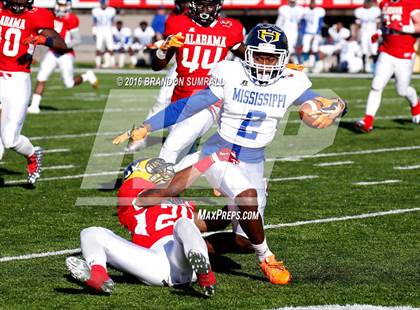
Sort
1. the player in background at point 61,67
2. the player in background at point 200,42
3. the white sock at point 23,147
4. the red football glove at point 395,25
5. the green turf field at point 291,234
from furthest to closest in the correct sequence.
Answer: the player in background at point 61,67 → the red football glove at point 395,25 → the white sock at point 23,147 → the player in background at point 200,42 → the green turf field at point 291,234

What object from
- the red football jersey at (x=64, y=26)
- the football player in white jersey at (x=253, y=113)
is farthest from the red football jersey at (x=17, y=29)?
the red football jersey at (x=64, y=26)

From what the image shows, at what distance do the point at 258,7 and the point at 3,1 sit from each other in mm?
23470

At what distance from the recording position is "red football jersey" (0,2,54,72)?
9.59m

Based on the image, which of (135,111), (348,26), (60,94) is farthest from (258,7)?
(135,111)

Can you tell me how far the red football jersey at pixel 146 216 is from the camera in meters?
5.91

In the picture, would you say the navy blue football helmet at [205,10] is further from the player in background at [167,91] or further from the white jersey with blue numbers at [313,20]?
the white jersey with blue numbers at [313,20]

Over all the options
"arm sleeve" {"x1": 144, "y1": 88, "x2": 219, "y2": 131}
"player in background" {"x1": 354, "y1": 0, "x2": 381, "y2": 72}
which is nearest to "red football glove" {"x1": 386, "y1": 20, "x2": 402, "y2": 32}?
"arm sleeve" {"x1": 144, "y1": 88, "x2": 219, "y2": 131}

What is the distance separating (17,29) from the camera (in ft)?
31.4

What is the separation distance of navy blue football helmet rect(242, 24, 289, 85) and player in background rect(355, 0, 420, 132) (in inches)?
304

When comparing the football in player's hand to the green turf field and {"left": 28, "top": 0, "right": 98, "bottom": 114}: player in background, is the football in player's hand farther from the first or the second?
{"left": 28, "top": 0, "right": 98, "bottom": 114}: player in background

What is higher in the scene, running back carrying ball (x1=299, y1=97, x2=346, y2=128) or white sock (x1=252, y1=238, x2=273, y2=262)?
running back carrying ball (x1=299, y1=97, x2=346, y2=128)

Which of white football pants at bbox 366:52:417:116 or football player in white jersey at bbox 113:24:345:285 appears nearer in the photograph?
football player in white jersey at bbox 113:24:345:285

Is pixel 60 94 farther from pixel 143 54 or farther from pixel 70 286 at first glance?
pixel 70 286

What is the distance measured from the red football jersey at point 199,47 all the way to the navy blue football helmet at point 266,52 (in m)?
2.67
